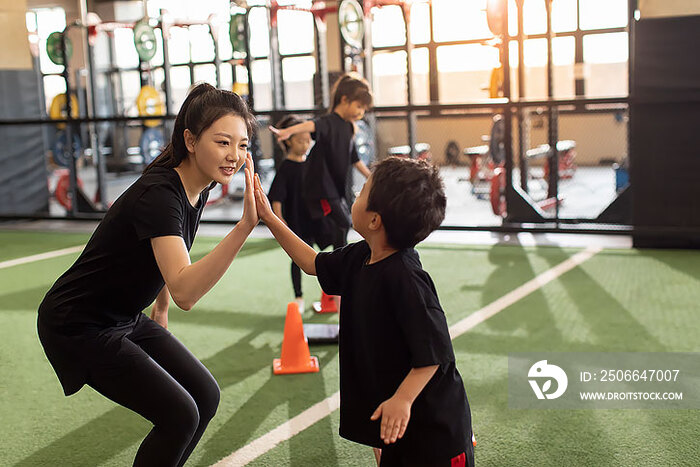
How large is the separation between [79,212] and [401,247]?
27.0ft

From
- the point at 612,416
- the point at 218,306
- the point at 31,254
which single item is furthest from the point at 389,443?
the point at 31,254

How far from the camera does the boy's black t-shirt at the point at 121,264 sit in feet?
6.86

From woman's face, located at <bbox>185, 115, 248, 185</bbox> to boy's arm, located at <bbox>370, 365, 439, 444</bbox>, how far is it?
0.75 meters

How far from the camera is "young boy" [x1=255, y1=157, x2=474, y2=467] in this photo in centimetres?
192

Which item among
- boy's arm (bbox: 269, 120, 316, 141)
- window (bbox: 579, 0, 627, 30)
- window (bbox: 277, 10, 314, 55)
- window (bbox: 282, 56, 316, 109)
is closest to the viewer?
boy's arm (bbox: 269, 120, 316, 141)

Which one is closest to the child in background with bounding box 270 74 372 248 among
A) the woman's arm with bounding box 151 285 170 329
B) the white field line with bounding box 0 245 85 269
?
the woman's arm with bounding box 151 285 170 329

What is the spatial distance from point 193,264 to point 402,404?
25.2 inches

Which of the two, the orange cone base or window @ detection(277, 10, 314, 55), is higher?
window @ detection(277, 10, 314, 55)

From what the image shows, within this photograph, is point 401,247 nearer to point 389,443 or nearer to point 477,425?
point 389,443

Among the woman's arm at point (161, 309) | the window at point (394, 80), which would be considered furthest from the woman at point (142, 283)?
the window at point (394, 80)

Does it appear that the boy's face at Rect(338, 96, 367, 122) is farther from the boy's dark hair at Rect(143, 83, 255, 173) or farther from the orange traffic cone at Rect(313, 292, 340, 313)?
the boy's dark hair at Rect(143, 83, 255, 173)

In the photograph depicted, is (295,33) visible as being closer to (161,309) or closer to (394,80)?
(394,80)

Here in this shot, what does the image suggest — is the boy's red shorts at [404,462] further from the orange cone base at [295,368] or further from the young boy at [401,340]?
the orange cone base at [295,368]

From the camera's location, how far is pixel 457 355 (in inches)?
161
